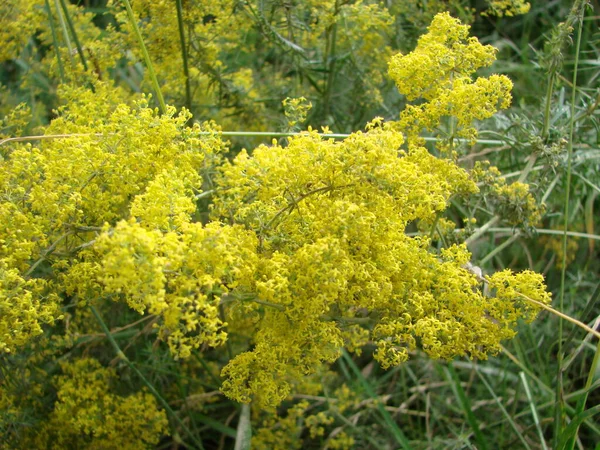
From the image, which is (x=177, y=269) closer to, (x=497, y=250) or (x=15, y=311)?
(x=15, y=311)

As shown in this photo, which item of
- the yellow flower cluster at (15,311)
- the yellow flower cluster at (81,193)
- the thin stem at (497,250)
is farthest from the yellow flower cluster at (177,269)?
the thin stem at (497,250)

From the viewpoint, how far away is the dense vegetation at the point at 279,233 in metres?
1.59

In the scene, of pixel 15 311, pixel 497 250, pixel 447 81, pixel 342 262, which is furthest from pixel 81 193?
pixel 497 250

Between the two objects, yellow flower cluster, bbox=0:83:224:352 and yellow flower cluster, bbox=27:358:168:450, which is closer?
yellow flower cluster, bbox=0:83:224:352

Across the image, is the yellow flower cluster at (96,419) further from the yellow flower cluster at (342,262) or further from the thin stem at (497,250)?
the thin stem at (497,250)

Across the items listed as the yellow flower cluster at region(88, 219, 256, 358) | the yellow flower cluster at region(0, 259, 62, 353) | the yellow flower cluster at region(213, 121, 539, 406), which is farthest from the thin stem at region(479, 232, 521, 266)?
the yellow flower cluster at region(0, 259, 62, 353)

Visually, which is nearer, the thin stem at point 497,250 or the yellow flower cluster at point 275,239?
the yellow flower cluster at point 275,239

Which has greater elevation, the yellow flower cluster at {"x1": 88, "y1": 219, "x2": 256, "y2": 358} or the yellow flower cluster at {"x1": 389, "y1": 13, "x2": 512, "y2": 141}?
the yellow flower cluster at {"x1": 389, "y1": 13, "x2": 512, "y2": 141}

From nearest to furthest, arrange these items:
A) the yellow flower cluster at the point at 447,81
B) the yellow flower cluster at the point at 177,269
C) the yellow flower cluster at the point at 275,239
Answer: the yellow flower cluster at the point at 177,269, the yellow flower cluster at the point at 275,239, the yellow flower cluster at the point at 447,81

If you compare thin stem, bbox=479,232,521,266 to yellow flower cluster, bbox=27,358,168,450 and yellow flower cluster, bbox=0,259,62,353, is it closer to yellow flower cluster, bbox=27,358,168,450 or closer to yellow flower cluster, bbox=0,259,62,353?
yellow flower cluster, bbox=27,358,168,450

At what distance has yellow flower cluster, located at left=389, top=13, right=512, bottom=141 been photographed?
6.11 ft

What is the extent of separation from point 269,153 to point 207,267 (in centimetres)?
35

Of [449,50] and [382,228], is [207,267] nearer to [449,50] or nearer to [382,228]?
[382,228]

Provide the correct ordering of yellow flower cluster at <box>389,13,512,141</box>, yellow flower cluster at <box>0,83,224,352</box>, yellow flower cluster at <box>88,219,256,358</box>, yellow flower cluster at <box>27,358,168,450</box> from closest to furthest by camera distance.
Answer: yellow flower cluster at <box>88,219,256,358</box>, yellow flower cluster at <box>0,83,224,352</box>, yellow flower cluster at <box>389,13,512,141</box>, yellow flower cluster at <box>27,358,168,450</box>
